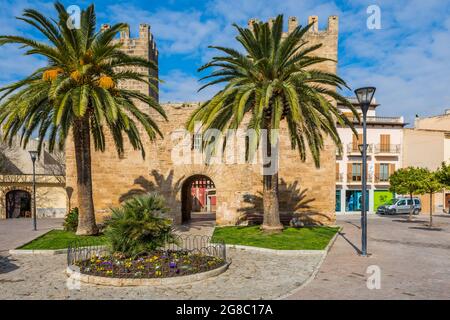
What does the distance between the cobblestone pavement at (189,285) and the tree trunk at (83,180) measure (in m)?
3.89

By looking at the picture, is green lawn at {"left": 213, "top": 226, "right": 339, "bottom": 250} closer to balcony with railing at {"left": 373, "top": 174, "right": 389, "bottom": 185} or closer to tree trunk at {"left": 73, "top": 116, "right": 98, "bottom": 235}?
tree trunk at {"left": 73, "top": 116, "right": 98, "bottom": 235}

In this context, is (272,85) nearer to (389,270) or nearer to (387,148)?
(389,270)

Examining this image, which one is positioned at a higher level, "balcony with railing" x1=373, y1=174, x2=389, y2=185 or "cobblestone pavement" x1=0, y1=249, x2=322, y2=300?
"balcony with railing" x1=373, y1=174, x2=389, y2=185

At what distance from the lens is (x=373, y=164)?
3691 cm

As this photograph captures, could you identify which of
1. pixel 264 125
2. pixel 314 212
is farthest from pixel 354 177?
pixel 264 125

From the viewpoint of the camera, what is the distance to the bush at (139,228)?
1029cm

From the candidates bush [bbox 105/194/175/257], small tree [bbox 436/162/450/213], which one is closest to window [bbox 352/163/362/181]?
small tree [bbox 436/162/450/213]

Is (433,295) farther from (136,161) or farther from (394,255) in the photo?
Answer: (136,161)

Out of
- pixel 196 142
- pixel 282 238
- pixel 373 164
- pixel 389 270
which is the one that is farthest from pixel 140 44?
pixel 373 164

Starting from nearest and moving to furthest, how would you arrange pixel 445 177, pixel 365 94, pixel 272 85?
pixel 365 94 < pixel 272 85 < pixel 445 177

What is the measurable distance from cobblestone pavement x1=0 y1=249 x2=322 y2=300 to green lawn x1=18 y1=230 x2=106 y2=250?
177 cm

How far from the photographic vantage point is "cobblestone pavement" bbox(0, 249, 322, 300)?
816 cm

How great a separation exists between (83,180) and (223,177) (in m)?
7.86

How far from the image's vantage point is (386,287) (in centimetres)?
859
